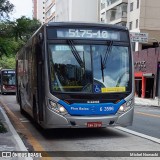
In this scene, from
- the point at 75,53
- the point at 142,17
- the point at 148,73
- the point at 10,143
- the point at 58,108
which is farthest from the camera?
the point at 142,17

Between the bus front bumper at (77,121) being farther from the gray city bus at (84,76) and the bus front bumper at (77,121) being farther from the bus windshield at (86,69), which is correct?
the bus windshield at (86,69)

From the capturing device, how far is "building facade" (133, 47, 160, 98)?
46.3m

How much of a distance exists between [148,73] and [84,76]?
37068mm

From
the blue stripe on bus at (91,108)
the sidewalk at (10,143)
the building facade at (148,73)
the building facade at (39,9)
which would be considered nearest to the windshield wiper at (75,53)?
the blue stripe on bus at (91,108)

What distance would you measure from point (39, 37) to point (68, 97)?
2.01 m

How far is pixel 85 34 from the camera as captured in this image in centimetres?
1232

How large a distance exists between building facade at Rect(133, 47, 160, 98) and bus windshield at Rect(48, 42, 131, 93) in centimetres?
3333

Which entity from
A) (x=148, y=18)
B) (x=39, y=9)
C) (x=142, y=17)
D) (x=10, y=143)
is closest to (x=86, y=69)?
(x=10, y=143)

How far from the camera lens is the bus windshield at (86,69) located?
1193 centimetres

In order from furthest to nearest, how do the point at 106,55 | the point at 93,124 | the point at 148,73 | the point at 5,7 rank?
1. the point at 148,73
2. the point at 5,7
3. the point at 106,55
4. the point at 93,124

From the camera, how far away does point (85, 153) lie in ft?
32.9

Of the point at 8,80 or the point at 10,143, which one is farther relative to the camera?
the point at 8,80

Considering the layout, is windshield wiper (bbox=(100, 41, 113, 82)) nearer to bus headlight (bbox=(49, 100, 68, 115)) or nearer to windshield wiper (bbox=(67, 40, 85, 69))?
windshield wiper (bbox=(67, 40, 85, 69))

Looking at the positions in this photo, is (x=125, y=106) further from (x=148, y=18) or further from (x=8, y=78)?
(x=148, y=18)
